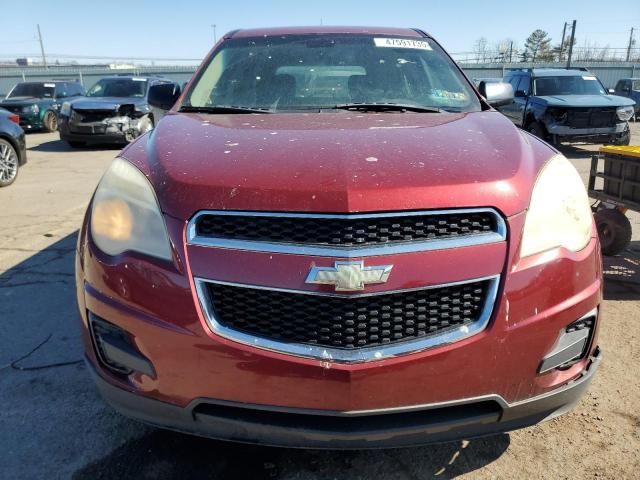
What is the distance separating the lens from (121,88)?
13430mm

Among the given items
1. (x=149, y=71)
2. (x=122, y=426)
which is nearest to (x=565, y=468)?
(x=122, y=426)

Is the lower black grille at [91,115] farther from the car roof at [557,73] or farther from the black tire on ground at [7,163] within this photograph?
the car roof at [557,73]

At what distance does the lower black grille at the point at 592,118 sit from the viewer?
10.7 m

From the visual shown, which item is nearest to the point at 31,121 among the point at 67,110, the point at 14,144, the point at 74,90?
the point at 74,90

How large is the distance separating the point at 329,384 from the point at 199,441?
960mm

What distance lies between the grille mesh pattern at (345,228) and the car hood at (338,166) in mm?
39

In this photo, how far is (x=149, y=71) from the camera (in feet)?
116

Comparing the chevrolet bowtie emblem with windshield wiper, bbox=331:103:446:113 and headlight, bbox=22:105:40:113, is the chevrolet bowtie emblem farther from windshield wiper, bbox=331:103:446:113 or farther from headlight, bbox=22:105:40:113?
headlight, bbox=22:105:40:113

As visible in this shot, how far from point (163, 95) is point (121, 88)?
438 inches

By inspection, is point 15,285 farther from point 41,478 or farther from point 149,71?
point 149,71

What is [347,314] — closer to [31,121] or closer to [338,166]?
[338,166]

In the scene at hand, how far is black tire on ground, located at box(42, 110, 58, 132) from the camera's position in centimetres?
1591

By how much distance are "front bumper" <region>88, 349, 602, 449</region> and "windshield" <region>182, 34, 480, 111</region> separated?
169 centimetres

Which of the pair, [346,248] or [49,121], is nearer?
[346,248]
